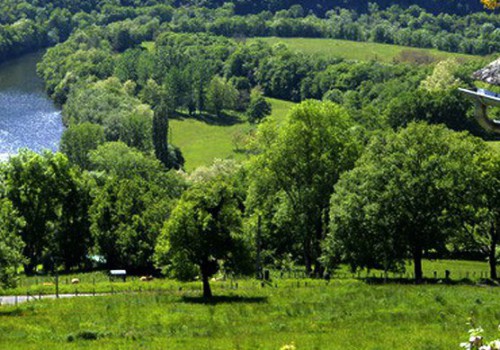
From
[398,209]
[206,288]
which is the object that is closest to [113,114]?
[398,209]

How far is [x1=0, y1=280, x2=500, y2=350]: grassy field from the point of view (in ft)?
136

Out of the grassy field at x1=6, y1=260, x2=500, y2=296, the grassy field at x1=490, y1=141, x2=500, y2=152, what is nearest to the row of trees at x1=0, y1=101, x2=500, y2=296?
the grassy field at x1=6, y1=260, x2=500, y2=296

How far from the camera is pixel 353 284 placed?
208 feet

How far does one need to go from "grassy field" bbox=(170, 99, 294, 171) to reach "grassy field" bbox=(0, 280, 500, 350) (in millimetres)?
109819

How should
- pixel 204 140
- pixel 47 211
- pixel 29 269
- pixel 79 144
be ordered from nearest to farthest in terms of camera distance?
pixel 29 269 → pixel 47 211 → pixel 79 144 → pixel 204 140

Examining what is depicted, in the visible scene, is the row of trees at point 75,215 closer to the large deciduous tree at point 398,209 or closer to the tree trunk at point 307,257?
the tree trunk at point 307,257

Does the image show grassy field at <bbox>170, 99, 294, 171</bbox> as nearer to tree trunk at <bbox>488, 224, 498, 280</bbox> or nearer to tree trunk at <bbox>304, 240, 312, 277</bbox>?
tree trunk at <bbox>304, 240, 312, 277</bbox>

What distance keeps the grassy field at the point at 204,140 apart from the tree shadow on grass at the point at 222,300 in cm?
10738

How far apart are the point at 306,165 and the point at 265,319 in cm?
3379

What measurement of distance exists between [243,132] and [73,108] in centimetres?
3776

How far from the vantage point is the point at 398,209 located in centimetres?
6944

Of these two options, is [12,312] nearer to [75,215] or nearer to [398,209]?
[398,209]

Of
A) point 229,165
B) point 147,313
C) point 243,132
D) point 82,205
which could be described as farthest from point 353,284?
point 243,132

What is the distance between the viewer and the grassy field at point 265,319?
41.4m
